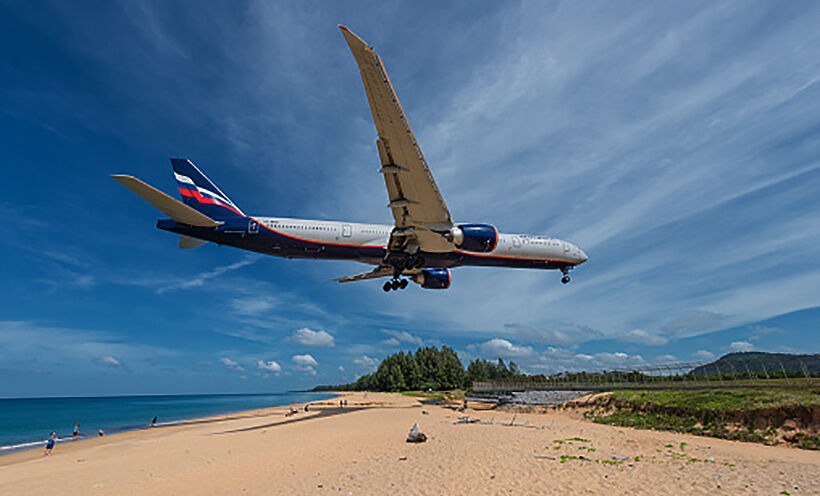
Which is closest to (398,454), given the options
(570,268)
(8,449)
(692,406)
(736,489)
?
(736,489)

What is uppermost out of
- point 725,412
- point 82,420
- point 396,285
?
point 396,285

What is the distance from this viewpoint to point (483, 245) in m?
20.3

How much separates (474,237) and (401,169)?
21.0ft

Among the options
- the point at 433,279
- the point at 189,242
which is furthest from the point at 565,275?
the point at 189,242

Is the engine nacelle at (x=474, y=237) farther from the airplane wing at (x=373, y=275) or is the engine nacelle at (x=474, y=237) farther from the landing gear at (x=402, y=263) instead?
the airplane wing at (x=373, y=275)

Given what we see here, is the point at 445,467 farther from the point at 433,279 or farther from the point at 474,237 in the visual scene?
the point at 433,279

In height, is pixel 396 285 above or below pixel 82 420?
above

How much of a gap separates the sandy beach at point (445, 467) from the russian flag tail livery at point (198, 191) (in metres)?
13.4

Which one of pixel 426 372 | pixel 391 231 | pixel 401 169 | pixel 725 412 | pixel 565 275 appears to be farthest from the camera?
pixel 426 372

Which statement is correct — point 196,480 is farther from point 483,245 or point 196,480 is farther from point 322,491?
point 483,245

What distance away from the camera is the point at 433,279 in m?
28.4

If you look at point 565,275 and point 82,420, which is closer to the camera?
point 565,275

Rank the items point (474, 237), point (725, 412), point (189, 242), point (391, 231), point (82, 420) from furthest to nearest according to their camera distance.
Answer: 1. point (82, 420)
2. point (391, 231)
3. point (189, 242)
4. point (474, 237)
5. point (725, 412)

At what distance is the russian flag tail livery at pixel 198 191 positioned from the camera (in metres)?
23.3
